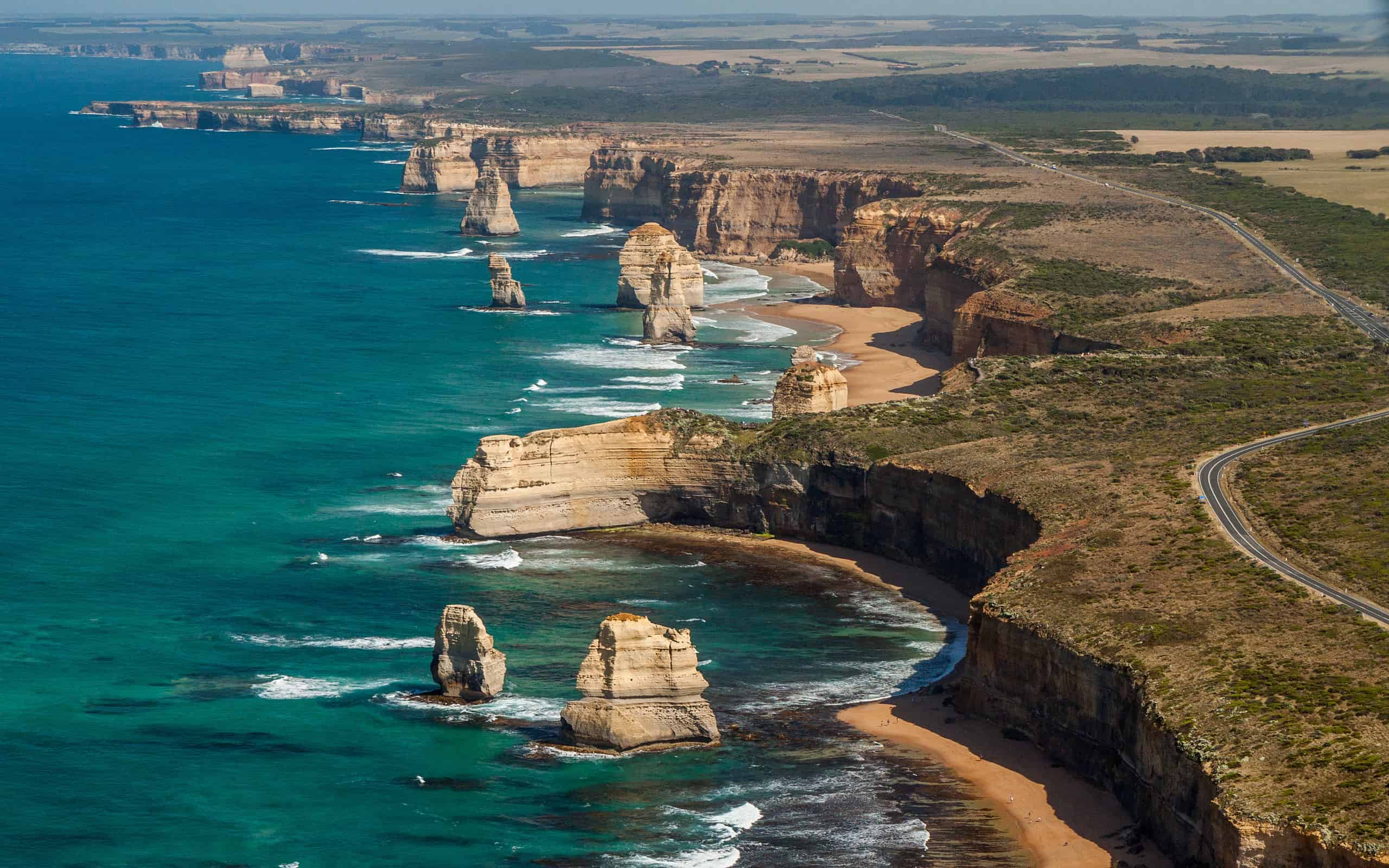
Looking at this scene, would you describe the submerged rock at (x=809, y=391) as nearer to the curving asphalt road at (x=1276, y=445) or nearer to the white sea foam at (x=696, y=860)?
the curving asphalt road at (x=1276, y=445)

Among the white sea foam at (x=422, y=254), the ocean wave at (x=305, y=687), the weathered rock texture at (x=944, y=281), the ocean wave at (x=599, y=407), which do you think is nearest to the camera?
the ocean wave at (x=305, y=687)

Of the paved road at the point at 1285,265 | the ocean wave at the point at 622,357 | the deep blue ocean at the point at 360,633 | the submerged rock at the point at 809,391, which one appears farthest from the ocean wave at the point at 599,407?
the paved road at the point at 1285,265

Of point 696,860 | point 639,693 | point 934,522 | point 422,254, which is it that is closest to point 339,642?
point 639,693

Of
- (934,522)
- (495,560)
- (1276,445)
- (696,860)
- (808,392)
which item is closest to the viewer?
(696,860)

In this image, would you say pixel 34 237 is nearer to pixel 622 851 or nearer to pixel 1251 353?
pixel 1251 353

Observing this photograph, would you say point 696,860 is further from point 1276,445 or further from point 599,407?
point 599,407

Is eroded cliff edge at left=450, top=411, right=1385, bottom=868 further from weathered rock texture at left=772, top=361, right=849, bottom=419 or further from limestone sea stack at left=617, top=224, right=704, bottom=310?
limestone sea stack at left=617, top=224, right=704, bottom=310

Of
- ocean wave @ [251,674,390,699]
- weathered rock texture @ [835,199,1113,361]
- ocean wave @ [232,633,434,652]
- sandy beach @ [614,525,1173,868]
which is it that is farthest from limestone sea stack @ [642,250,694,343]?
ocean wave @ [251,674,390,699]
